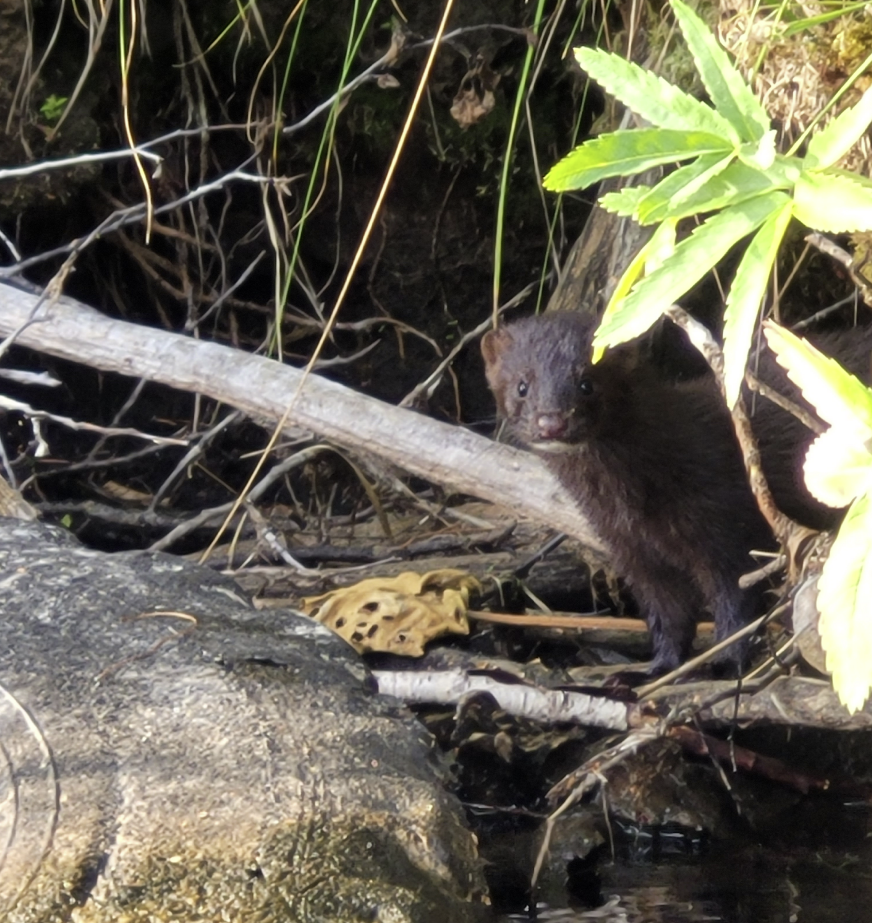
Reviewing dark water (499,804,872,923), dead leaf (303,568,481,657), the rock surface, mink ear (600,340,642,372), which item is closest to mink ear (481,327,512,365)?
mink ear (600,340,642,372)

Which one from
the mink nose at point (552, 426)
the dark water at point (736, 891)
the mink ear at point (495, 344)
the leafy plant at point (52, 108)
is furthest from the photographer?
the leafy plant at point (52, 108)

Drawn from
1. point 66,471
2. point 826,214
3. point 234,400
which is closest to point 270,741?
point 234,400

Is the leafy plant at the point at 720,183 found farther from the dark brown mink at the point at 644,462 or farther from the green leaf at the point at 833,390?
the dark brown mink at the point at 644,462

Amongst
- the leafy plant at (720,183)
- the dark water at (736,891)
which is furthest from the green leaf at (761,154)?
the dark water at (736,891)

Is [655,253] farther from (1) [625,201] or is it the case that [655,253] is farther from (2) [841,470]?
(2) [841,470]

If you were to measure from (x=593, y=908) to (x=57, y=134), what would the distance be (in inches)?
87.1

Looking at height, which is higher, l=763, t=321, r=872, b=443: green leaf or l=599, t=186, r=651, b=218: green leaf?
l=599, t=186, r=651, b=218: green leaf

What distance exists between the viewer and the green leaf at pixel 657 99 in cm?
115

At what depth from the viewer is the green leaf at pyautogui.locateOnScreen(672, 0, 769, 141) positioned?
116 centimetres

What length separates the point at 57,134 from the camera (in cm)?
319

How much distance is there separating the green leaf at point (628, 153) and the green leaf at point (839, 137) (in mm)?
75

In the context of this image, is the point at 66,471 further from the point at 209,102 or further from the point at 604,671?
the point at 604,671

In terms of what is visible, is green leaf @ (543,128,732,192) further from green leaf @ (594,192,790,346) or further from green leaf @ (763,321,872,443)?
green leaf @ (763,321,872,443)

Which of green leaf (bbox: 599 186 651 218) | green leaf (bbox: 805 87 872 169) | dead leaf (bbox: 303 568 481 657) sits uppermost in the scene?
green leaf (bbox: 805 87 872 169)
